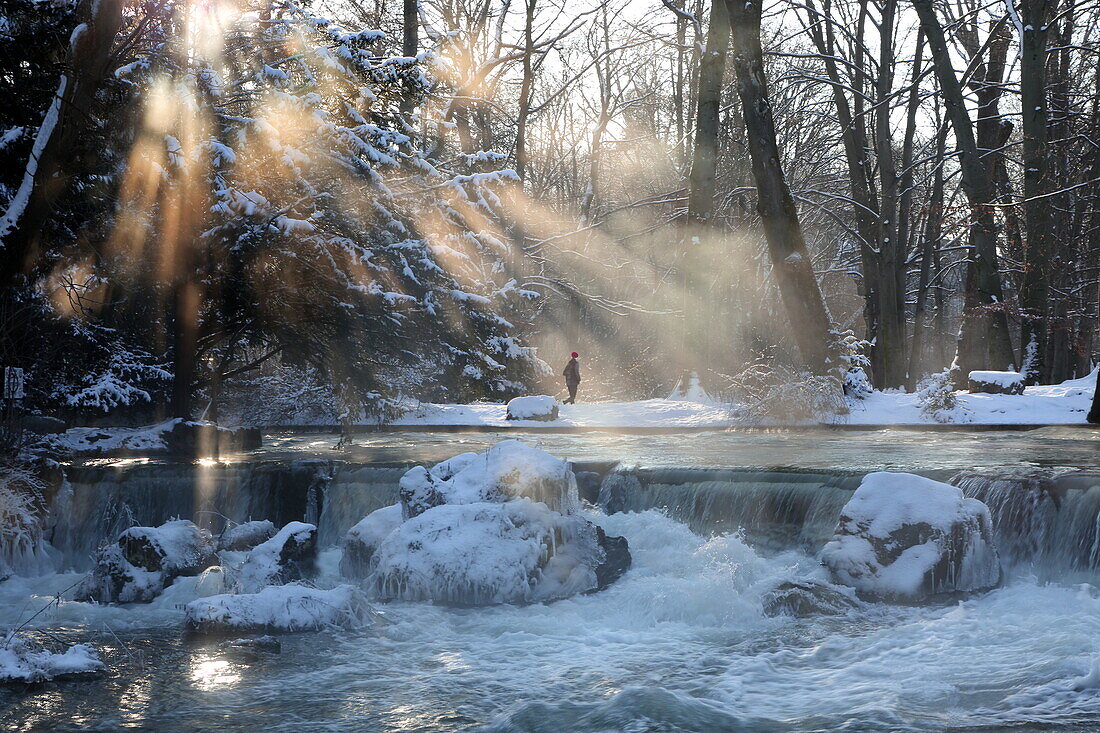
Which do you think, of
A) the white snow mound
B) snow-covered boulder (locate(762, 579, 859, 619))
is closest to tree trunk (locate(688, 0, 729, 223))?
the white snow mound

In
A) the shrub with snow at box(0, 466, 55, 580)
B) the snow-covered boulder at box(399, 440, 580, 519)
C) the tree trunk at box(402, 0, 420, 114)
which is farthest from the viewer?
the tree trunk at box(402, 0, 420, 114)

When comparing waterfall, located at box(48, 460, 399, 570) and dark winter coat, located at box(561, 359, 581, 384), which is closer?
waterfall, located at box(48, 460, 399, 570)

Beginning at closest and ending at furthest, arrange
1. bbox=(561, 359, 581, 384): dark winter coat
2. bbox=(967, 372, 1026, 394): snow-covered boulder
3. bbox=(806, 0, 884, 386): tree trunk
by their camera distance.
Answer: bbox=(967, 372, 1026, 394): snow-covered boulder, bbox=(561, 359, 581, 384): dark winter coat, bbox=(806, 0, 884, 386): tree trunk

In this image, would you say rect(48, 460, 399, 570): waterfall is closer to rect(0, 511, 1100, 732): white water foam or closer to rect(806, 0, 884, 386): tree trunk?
rect(0, 511, 1100, 732): white water foam

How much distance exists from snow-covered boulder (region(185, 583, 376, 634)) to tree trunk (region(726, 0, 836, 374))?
12441 millimetres

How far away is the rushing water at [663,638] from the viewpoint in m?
6.01

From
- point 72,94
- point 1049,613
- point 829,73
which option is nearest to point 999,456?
point 1049,613

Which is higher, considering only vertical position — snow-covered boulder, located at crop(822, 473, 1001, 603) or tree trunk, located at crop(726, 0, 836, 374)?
tree trunk, located at crop(726, 0, 836, 374)

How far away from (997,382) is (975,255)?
4.22 metres

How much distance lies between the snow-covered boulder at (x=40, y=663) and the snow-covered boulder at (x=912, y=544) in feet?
19.2

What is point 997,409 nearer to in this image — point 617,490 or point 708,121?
point 617,490

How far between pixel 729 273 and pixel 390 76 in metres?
14.9

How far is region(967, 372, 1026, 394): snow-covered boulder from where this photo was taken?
17844 mm

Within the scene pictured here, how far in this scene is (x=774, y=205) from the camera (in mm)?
19297
